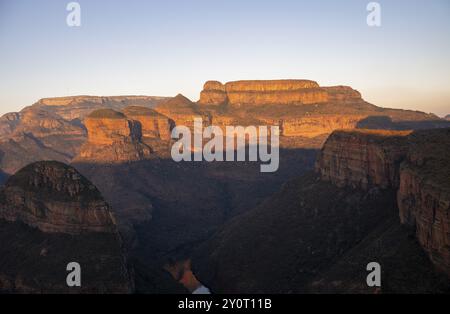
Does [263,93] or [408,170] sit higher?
[263,93]

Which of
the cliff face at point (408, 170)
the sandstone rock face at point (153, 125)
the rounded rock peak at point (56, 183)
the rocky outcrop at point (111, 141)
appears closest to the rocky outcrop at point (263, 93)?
the sandstone rock face at point (153, 125)

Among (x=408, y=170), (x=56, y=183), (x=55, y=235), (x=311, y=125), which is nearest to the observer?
(x=408, y=170)

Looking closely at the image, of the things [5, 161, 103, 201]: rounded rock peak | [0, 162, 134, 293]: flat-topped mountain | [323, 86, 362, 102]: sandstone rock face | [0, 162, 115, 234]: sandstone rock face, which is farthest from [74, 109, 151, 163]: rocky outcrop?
[0, 162, 134, 293]: flat-topped mountain

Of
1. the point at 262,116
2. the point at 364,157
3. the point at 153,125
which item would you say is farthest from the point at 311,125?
the point at 364,157

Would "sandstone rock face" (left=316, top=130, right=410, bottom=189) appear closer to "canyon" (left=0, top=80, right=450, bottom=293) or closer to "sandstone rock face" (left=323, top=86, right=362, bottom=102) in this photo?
"canyon" (left=0, top=80, right=450, bottom=293)

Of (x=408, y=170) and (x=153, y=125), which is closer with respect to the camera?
(x=408, y=170)

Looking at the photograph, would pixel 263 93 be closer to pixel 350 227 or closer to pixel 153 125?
pixel 153 125
